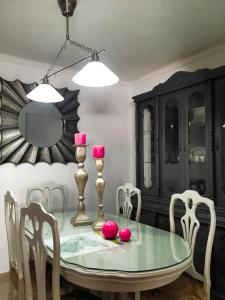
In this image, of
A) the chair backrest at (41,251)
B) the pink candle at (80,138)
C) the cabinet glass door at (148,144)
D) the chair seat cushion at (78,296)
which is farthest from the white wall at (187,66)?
the chair seat cushion at (78,296)

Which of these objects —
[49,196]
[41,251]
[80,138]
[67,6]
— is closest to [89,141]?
[49,196]

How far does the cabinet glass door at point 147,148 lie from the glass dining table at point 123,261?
126cm

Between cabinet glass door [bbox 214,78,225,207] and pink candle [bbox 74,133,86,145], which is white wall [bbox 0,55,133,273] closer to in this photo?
pink candle [bbox 74,133,86,145]

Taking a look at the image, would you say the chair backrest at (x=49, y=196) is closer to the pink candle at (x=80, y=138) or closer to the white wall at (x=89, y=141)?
the white wall at (x=89, y=141)

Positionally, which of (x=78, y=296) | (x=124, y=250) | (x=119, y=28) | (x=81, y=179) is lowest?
(x=78, y=296)

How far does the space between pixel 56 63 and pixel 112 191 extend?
1830mm

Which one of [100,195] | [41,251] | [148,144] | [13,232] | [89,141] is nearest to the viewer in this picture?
[41,251]

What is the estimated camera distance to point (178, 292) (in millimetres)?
1453

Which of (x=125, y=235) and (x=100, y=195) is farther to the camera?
(x=100, y=195)

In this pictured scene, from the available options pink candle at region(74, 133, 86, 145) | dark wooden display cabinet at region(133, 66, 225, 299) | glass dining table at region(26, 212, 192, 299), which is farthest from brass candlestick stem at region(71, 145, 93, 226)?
dark wooden display cabinet at region(133, 66, 225, 299)

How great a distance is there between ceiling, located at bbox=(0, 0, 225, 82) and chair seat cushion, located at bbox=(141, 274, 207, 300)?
195cm

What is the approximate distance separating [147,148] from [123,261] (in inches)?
77.0

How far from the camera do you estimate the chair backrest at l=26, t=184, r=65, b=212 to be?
267 cm

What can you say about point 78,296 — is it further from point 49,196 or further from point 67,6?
point 67,6
